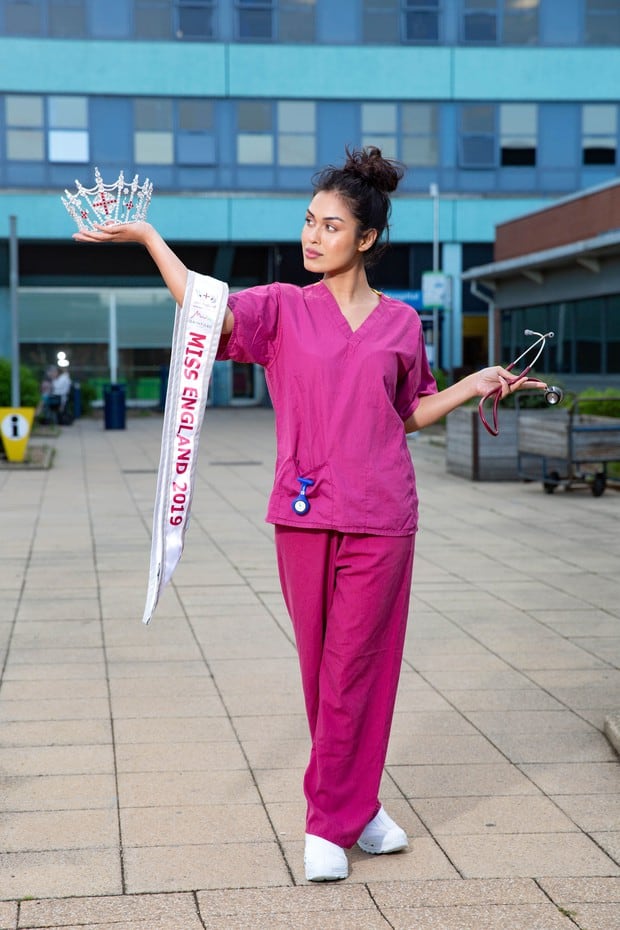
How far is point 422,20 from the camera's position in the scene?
38.9 m

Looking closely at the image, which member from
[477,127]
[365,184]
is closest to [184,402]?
[365,184]

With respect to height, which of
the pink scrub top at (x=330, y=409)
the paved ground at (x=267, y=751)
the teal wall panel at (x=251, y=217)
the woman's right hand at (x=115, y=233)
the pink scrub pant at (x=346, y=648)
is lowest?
the paved ground at (x=267, y=751)

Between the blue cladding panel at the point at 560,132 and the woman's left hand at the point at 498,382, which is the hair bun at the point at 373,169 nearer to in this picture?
the woman's left hand at the point at 498,382

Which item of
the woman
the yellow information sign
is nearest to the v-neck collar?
the woman

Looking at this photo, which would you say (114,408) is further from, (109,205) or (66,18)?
(109,205)

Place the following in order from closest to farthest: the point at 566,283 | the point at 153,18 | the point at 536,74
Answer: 1. the point at 566,283
2. the point at 153,18
3. the point at 536,74

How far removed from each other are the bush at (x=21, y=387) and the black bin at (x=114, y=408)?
5.59 meters

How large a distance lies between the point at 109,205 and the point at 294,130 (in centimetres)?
3600

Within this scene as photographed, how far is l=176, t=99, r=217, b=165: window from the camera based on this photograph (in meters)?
38.2

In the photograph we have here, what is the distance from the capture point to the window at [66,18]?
3769cm

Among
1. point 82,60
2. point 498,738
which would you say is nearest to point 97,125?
point 82,60

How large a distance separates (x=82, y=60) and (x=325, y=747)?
36.3 metres

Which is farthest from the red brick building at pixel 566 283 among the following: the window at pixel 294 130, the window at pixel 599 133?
the window at pixel 294 130

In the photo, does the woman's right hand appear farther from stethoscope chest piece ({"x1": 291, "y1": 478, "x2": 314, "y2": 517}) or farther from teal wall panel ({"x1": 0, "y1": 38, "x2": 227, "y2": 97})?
teal wall panel ({"x1": 0, "y1": 38, "x2": 227, "y2": 97})
